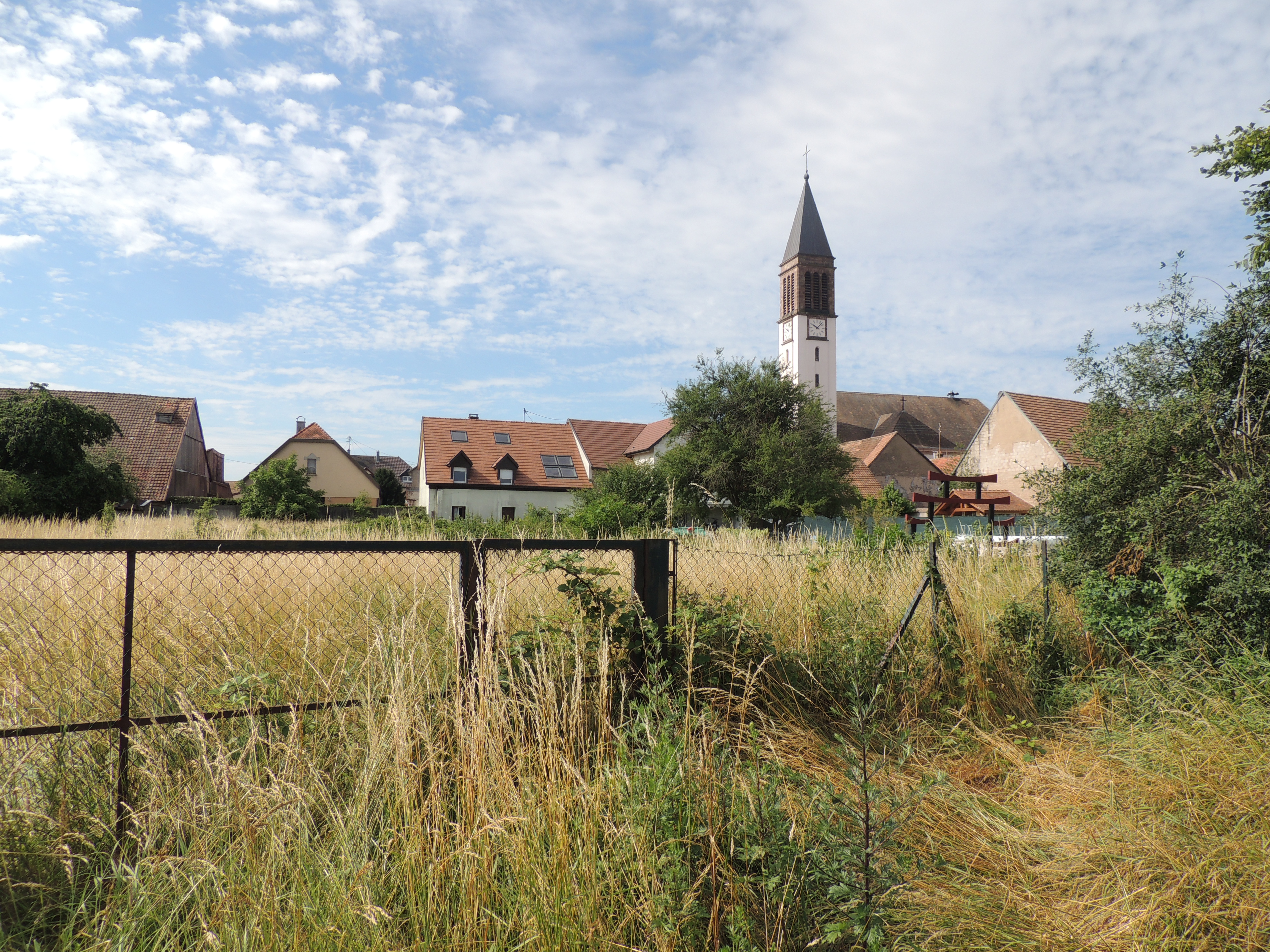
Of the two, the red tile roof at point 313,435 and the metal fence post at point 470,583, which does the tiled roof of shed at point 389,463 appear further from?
the metal fence post at point 470,583

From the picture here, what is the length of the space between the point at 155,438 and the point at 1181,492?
42.5 metres

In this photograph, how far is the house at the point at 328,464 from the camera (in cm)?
4394

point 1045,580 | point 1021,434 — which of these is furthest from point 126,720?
point 1021,434

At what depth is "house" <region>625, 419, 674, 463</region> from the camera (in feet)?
149

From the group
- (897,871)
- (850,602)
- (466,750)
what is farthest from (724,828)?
(850,602)

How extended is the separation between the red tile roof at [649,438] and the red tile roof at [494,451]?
14.1ft

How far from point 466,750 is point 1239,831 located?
2890mm

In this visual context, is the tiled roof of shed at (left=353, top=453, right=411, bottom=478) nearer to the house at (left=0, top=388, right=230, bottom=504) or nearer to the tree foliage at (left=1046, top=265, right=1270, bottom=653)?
the house at (left=0, top=388, right=230, bottom=504)

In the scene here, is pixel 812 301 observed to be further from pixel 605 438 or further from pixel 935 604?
pixel 935 604

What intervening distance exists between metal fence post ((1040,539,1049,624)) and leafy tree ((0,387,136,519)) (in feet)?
75.9

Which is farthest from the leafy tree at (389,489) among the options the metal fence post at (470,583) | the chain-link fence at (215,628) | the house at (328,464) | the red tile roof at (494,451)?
the metal fence post at (470,583)

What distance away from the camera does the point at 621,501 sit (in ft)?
73.6

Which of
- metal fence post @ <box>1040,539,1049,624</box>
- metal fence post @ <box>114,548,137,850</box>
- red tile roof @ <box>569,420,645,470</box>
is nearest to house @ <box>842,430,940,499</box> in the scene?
red tile roof @ <box>569,420,645,470</box>

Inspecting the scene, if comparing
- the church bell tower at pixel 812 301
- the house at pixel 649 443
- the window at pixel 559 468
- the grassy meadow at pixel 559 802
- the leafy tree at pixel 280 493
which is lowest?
the grassy meadow at pixel 559 802
